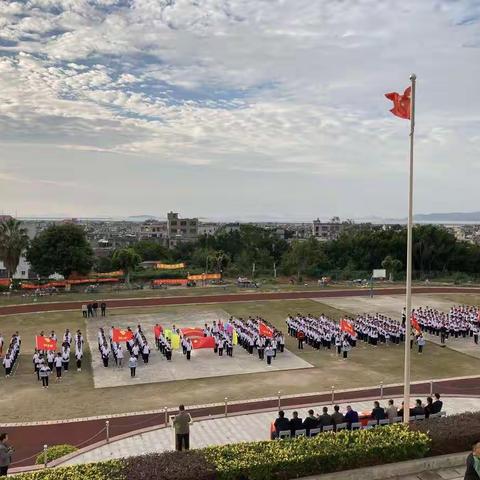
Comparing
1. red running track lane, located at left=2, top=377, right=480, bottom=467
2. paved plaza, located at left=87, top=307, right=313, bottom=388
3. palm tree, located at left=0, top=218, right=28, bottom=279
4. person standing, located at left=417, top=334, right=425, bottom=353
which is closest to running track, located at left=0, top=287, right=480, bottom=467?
red running track lane, located at left=2, top=377, right=480, bottom=467

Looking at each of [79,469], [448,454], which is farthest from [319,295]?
[79,469]

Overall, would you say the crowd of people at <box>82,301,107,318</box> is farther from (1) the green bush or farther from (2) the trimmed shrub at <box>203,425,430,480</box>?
(2) the trimmed shrub at <box>203,425,430,480</box>

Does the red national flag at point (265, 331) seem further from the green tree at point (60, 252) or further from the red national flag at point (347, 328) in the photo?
the green tree at point (60, 252)

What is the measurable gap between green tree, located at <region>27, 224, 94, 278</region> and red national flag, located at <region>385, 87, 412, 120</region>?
1777 inches

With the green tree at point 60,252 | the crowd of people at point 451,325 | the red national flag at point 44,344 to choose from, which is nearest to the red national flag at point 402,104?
the red national flag at point 44,344

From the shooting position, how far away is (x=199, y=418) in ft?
55.5

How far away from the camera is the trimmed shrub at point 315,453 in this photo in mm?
10570

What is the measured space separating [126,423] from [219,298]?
1148 inches

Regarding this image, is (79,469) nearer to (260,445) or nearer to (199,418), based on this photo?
(260,445)

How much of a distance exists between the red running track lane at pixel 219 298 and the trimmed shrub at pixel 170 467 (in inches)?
1266

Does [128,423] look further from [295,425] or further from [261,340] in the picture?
[261,340]

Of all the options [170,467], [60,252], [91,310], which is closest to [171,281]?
→ [60,252]

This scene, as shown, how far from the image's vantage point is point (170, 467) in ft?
33.8

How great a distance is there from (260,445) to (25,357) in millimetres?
17938
